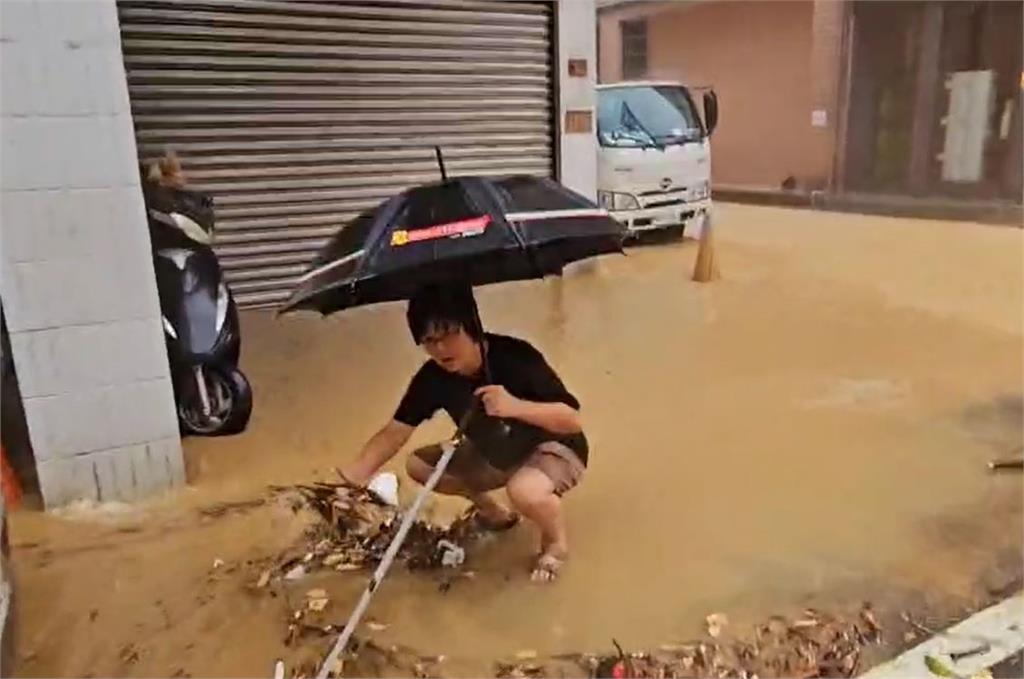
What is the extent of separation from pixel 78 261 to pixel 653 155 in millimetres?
7105

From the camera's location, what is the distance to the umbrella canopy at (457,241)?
212cm

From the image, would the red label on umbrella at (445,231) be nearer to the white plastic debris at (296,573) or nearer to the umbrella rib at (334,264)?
the umbrella rib at (334,264)

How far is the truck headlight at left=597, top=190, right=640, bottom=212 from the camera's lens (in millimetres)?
9172

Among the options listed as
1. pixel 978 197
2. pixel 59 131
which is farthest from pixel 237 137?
pixel 978 197

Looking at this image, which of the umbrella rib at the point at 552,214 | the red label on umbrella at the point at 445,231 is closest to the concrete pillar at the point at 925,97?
the umbrella rib at the point at 552,214

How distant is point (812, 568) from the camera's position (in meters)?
2.61

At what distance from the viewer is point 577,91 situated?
23.5ft

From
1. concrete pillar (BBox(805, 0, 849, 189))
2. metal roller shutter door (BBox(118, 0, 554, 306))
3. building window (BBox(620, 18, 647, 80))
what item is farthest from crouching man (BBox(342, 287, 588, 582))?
building window (BBox(620, 18, 647, 80))

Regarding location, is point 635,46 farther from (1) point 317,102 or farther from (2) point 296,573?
(2) point 296,573

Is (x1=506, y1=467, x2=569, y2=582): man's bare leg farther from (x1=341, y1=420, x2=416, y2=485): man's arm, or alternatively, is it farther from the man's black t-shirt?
(x1=341, y1=420, x2=416, y2=485): man's arm

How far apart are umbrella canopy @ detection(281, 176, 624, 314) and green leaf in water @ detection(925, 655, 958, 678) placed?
1.31m

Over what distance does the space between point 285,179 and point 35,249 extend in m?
3.54

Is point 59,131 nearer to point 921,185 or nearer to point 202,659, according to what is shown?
point 202,659

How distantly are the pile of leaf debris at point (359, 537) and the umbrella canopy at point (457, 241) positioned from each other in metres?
0.90
